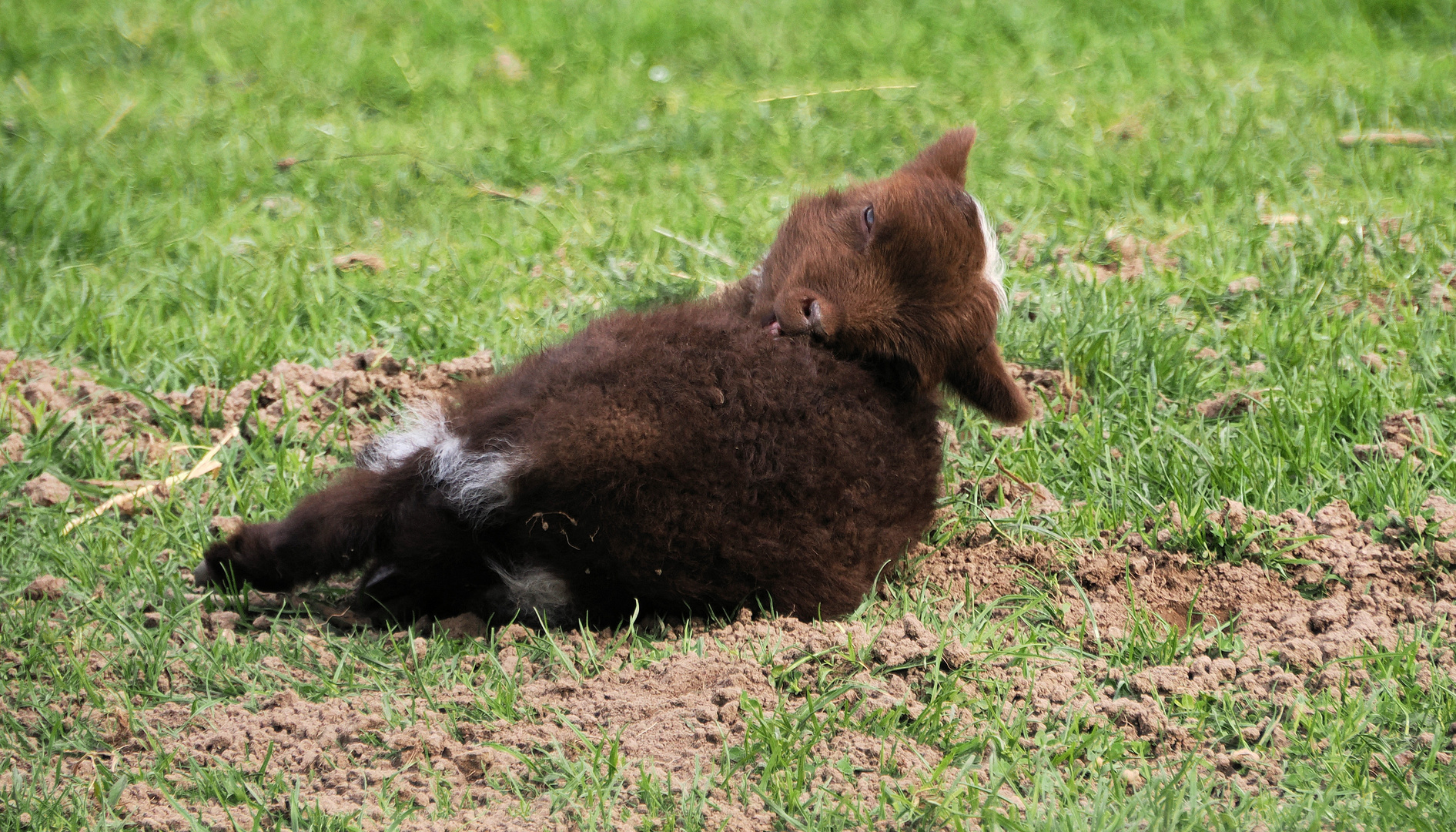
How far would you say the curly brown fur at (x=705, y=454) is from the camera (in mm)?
3004

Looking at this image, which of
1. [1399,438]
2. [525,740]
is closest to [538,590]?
[525,740]

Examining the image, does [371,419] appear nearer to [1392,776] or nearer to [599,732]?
[599,732]

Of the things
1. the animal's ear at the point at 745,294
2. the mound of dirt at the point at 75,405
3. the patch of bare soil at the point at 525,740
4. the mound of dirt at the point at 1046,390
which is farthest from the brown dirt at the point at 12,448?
the mound of dirt at the point at 1046,390

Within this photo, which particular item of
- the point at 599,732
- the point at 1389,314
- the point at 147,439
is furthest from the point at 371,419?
the point at 1389,314

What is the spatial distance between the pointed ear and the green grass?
3.23ft

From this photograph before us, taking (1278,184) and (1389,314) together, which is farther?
(1278,184)

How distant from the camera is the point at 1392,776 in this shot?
2.58 meters

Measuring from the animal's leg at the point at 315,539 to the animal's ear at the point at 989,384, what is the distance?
1550 mm

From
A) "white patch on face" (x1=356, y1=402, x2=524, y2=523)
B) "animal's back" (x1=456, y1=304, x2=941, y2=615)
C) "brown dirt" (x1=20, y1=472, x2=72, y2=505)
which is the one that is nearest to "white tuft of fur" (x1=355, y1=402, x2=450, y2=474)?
"white patch on face" (x1=356, y1=402, x2=524, y2=523)

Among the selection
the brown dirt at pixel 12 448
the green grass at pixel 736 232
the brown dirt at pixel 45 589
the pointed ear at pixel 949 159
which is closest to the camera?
the green grass at pixel 736 232

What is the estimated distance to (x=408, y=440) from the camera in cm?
341

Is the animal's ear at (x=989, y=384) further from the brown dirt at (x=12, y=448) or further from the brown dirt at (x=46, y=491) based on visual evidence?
the brown dirt at (x=12, y=448)

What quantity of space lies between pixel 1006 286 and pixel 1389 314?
155 cm

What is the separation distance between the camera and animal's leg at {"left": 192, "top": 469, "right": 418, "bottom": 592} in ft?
10.9
